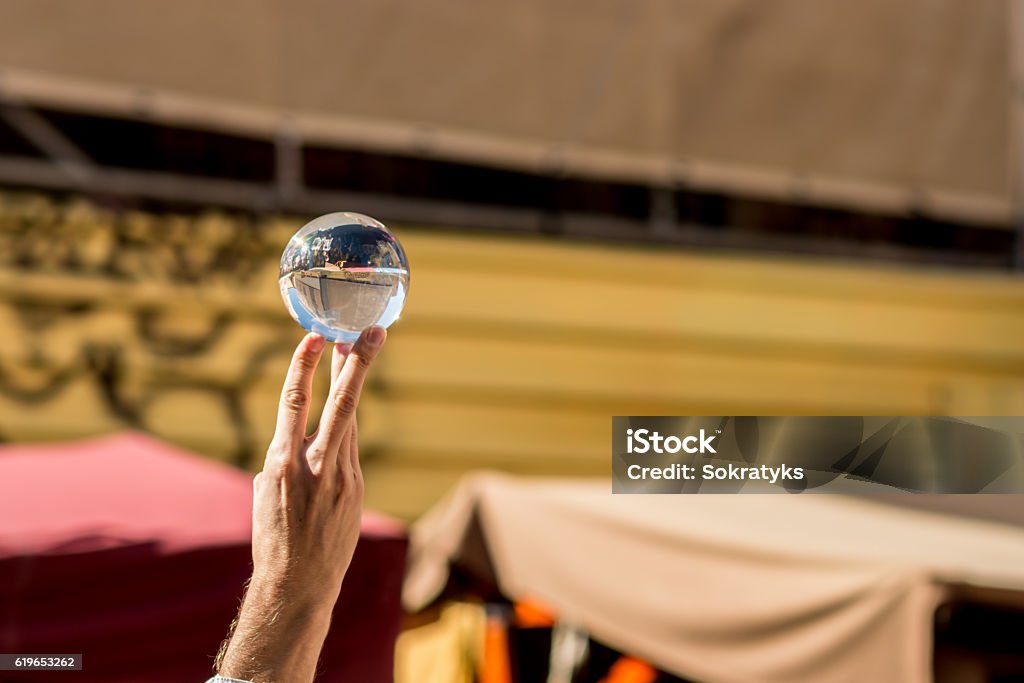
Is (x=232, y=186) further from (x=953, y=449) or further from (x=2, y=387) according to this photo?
(x=953, y=449)

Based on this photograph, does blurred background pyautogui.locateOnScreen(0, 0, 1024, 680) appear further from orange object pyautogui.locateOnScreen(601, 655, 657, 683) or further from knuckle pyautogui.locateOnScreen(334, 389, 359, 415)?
knuckle pyautogui.locateOnScreen(334, 389, 359, 415)

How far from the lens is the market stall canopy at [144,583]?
3094 mm

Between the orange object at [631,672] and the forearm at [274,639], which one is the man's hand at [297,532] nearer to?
the forearm at [274,639]

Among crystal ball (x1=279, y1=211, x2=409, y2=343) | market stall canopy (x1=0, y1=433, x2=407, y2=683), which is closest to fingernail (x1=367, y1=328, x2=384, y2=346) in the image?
crystal ball (x1=279, y1=211, x2=409, y2=343)

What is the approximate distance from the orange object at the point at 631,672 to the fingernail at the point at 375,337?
2836mm

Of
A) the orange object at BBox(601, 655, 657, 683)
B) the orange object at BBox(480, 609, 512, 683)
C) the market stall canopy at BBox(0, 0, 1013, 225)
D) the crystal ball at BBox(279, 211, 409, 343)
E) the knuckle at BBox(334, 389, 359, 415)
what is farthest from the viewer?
the market stall canopy at BBox(0, 0, 1013, 225)

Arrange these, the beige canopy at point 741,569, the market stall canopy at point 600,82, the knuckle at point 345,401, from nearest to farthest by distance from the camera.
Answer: the knuckle at point 345,401
the beige canopy at point 741,569
the market stall canopy at point 600,82

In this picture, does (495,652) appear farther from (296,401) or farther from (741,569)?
(296,401)

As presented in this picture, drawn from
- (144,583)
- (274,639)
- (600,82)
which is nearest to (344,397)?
(274,639)

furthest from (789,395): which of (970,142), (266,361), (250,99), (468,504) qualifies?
(250,99)

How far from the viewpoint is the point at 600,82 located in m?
6.20

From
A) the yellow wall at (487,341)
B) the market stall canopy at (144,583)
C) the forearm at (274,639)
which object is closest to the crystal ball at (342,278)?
the forearm at (274,639)

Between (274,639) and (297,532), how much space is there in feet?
0.42

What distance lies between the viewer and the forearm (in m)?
1.33
